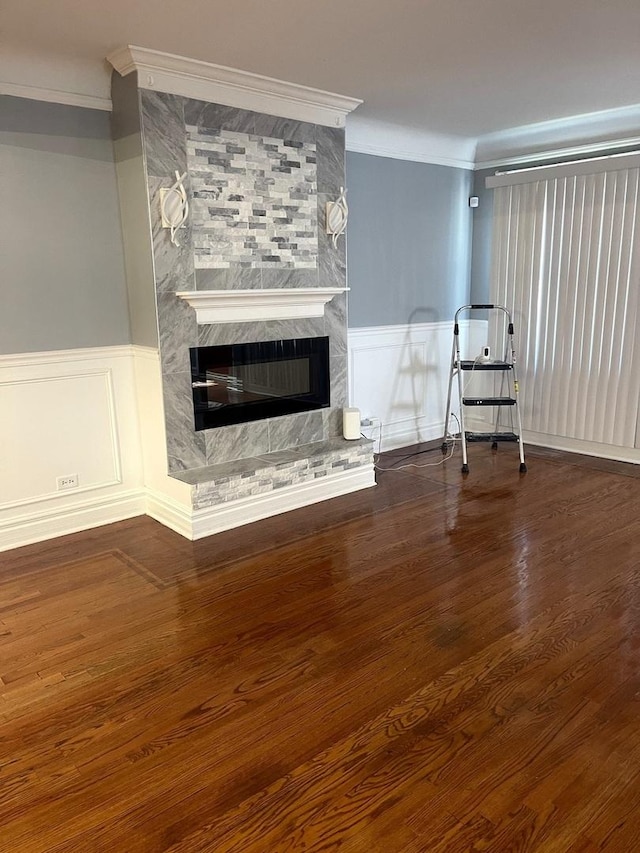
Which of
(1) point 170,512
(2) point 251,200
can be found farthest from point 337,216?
(1) point 170,512

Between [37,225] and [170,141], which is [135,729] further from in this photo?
[170,141]

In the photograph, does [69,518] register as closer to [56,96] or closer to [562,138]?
[56,96]

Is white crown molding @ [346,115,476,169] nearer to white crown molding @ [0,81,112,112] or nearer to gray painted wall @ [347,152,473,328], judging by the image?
gray painted wall @ [347,152,473,328]

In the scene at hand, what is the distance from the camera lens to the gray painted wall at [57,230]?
10.5 ft

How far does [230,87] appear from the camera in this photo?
3500 mm

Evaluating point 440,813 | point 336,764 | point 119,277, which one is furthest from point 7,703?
point 119,277

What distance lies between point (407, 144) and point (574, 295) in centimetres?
171

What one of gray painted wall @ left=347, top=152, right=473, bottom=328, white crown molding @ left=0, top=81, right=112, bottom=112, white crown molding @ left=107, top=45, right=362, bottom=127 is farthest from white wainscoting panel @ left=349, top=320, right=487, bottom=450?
white crown molding @ left=0, top=81, right=112, bottom=112

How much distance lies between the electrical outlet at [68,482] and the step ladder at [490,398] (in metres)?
2.60

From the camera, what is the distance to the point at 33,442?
11.3 ft

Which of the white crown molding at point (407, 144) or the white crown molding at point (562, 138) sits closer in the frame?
the white crown molding at point (562, 138)

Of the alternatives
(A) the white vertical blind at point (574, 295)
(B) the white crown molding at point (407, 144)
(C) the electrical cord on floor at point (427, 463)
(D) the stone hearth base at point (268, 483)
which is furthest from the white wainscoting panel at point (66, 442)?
(A) the white vertical blind at point (574, 295)

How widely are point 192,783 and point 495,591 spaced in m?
1.56

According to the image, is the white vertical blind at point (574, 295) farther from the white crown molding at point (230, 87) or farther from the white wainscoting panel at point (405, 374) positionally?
the white crown molding at point (230, 87)
